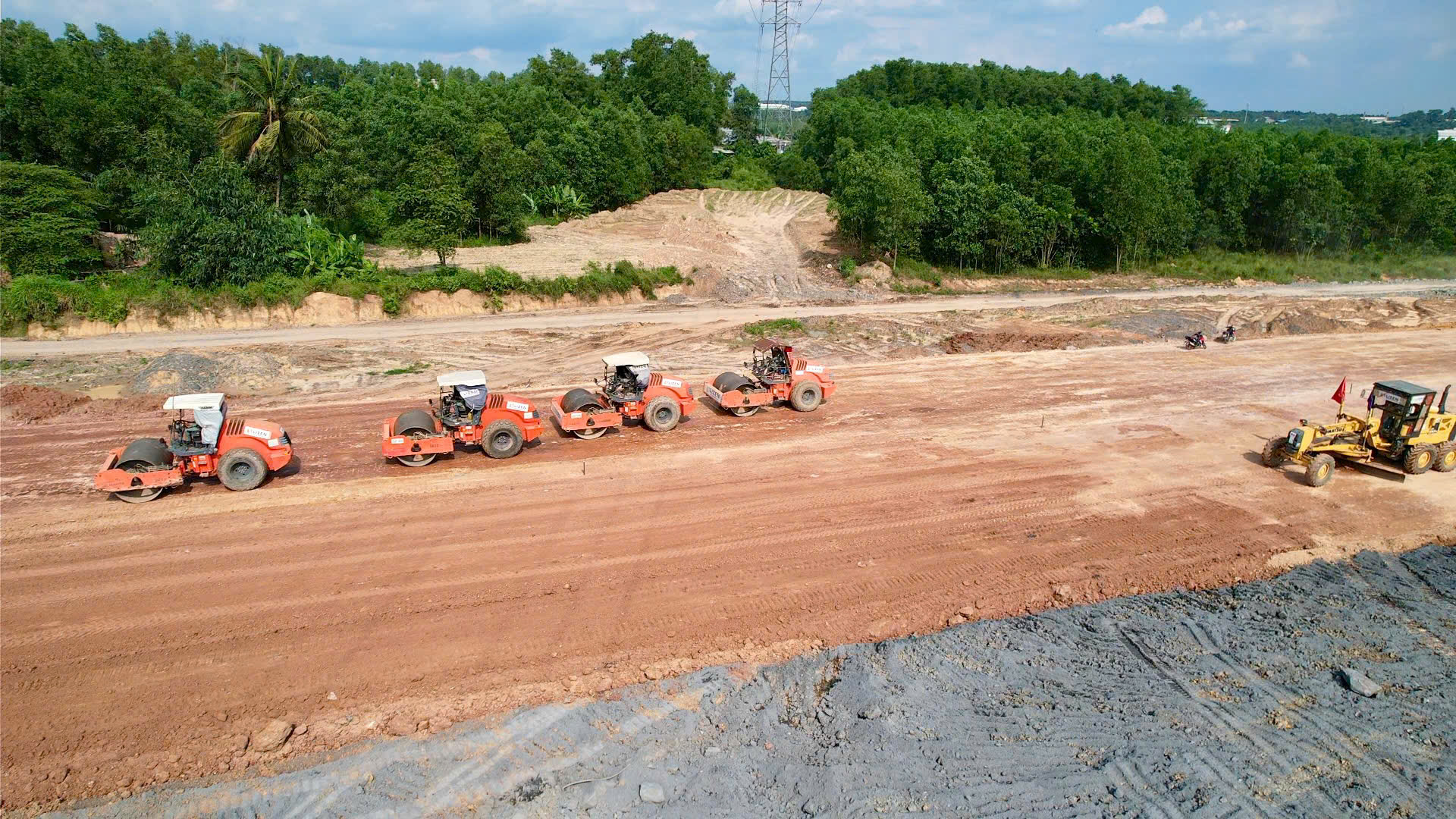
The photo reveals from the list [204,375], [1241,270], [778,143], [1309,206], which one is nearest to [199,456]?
[204,375]

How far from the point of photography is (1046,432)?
1742cm

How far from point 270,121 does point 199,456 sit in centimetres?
2609

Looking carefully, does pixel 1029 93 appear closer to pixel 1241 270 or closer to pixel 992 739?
pixel 1241 270

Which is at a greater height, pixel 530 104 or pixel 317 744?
pixel 530 104

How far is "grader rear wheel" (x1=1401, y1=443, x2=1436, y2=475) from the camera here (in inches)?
578

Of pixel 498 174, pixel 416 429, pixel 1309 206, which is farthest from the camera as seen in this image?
pixel 1309 206

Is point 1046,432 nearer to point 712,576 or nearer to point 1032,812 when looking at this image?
point 712,576

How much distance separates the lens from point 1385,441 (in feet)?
49.0

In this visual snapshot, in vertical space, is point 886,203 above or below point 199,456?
above

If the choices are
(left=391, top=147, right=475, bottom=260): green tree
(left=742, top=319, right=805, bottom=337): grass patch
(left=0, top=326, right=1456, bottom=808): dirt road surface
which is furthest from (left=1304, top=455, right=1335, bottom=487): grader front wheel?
(left=391, top=147, right=475, bottom=260): green tree

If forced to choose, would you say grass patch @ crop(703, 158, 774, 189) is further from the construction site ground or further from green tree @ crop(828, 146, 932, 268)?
the construction site ground

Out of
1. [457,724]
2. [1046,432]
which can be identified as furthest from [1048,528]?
[457,724]

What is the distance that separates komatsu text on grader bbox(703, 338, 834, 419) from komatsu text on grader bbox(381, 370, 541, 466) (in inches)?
174

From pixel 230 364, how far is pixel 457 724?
53.8 ft
